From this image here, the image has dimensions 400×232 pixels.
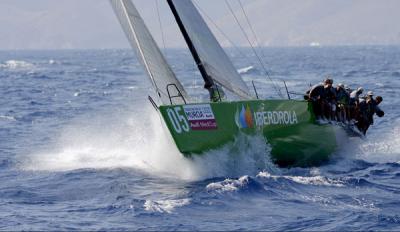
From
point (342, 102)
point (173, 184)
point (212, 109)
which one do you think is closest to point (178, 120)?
point (212, 109)

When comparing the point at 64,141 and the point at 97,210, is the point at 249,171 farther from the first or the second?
the point at 64,141

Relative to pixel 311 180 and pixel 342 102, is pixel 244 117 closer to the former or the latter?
pixel 311 180

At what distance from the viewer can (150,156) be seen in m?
14.0

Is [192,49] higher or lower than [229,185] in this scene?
higher

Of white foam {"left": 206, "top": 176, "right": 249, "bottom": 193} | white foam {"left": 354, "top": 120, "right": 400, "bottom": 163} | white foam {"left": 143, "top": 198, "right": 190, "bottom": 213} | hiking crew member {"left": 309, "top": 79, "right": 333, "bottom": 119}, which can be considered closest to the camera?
white foam {"left": 143, "top": 198, "right": 190, "bottom": 213}

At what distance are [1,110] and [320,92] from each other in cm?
1284

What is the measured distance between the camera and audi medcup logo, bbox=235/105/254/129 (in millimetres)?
12914

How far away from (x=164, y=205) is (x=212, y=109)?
99.0 inches

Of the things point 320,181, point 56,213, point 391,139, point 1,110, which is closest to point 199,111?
point 320,181

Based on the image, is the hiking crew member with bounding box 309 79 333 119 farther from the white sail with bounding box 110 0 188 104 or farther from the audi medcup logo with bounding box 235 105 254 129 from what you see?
the white sail with bounding box 110 0 188 104

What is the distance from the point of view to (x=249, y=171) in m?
12.9

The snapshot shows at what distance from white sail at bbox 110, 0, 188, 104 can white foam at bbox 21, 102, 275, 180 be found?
72cm

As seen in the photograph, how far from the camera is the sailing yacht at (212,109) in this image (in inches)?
488

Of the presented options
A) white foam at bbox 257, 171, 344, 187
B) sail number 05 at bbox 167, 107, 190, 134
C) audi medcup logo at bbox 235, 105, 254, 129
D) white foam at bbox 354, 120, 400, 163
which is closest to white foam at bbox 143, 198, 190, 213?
sail number 05 at bbox 167, 107, 190, 134
